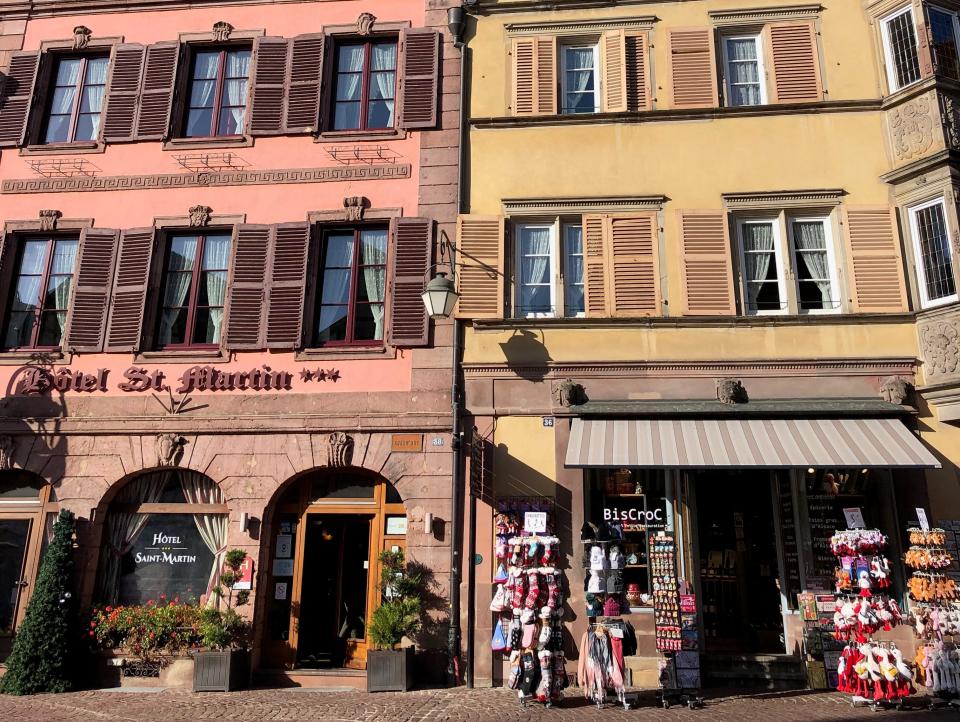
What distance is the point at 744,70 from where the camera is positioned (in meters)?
12.0

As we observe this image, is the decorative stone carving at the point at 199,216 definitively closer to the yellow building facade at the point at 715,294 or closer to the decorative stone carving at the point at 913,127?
the yellow building facade at the point at 715,294

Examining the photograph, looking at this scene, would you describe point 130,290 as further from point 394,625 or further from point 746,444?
point 746,444

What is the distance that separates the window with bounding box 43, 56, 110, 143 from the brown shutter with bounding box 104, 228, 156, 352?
2289 millimetres

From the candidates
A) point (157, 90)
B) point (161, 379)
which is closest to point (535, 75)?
point (157, 90)

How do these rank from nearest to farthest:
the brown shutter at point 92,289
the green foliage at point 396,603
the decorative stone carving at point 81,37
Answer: the green foliage at point 396,603
the brown shutter at point 92,289
the decorative stone carving at point 81,37

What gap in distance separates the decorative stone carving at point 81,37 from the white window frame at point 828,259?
1230 centimetres

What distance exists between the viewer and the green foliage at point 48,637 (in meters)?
9.53

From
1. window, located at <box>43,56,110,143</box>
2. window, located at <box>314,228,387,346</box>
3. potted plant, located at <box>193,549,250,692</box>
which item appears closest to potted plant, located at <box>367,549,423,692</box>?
potted plant, located at <box>193,549,250,692</box>

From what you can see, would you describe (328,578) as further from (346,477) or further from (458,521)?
(458,521)

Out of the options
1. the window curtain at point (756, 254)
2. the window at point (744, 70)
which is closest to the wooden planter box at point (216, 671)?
the window curtain at point (756, 254)

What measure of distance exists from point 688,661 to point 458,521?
3.46m

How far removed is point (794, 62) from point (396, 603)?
10.2 m

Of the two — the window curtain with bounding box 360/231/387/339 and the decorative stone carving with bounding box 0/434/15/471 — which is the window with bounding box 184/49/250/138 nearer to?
the window curtain with bounding box 360/231/387/339

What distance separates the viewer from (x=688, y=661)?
8.78m
